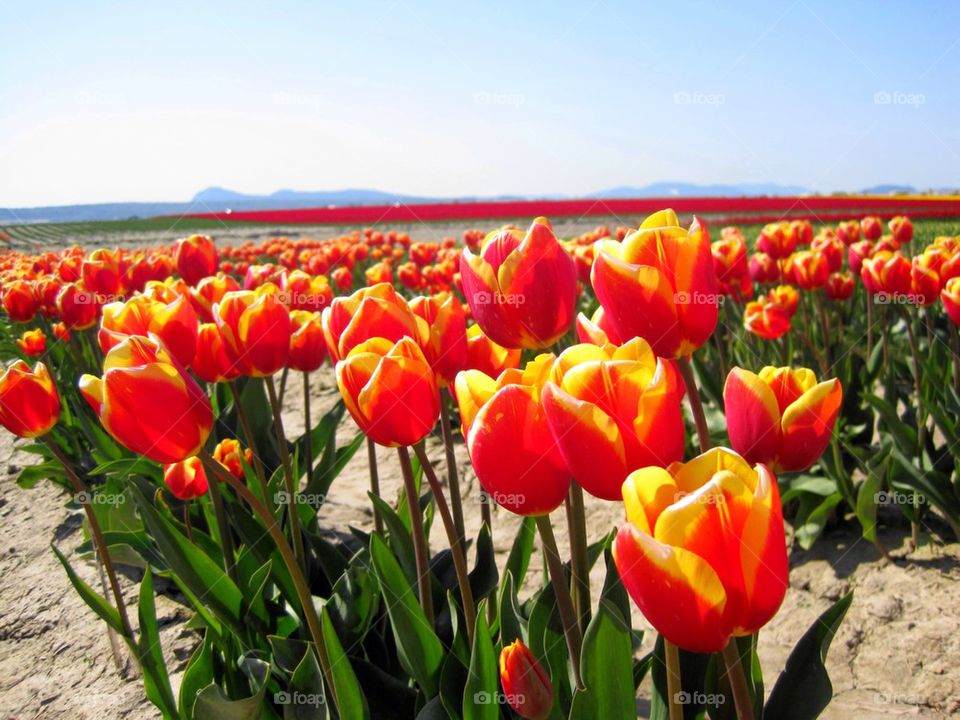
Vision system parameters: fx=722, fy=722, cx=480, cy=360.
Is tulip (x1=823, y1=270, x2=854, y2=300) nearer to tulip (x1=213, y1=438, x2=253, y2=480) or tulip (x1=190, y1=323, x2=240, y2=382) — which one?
tulip (x1=213, y1=438, x2=253, y2=480)

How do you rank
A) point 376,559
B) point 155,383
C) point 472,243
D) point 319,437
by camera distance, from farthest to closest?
1. point 472,243
2. point 319,437
3. point 376,559
4. point 155,383

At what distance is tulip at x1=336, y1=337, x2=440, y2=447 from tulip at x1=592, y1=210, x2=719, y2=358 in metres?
0.36

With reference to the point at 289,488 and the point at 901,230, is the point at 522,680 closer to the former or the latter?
the point at 289,488

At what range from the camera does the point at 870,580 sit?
9.22ft

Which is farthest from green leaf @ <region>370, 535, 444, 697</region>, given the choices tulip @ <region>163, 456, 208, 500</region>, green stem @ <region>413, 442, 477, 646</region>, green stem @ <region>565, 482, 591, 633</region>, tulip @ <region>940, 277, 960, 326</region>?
tulip @ <region>940, 277, 960, 326</region>

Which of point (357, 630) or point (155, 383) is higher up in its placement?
point (155, 383)

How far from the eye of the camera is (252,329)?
1974 millimetres

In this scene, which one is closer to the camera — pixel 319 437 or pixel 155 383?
pixel 155 383

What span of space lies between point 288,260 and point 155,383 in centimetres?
710

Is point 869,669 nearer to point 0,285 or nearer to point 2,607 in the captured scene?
point 2,607

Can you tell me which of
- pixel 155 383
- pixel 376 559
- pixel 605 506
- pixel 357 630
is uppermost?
pixel 155 383

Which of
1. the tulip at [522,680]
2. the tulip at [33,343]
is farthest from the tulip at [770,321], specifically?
the tulip at [33,343]

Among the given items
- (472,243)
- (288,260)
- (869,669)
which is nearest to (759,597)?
(869,669)

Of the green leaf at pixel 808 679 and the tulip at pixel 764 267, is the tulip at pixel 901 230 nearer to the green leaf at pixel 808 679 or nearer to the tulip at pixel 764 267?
the tulip at pixel 764 267
